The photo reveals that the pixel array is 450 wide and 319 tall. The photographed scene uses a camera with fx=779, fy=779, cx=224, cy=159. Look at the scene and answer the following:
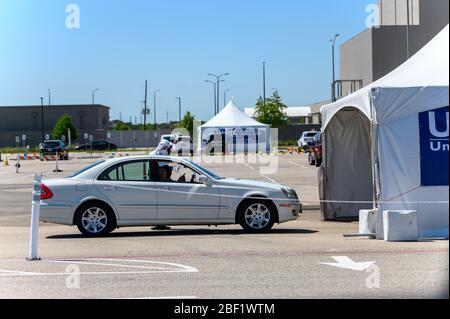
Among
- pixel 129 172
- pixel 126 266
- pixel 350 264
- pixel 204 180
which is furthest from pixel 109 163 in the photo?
pixel 350 264

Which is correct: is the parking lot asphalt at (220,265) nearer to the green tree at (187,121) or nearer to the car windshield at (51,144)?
the car windshield at (51,144)

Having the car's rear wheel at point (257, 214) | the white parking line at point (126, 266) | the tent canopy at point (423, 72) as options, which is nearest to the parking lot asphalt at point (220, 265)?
the white parking line at point (126, 266)

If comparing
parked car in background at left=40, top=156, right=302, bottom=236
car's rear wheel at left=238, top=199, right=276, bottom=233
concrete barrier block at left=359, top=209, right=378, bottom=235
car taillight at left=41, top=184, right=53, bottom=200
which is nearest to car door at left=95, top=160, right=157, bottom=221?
parked car in background at left=40, top=156, right=302, bottom=236

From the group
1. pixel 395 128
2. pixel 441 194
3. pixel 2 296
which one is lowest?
pixel 2 296

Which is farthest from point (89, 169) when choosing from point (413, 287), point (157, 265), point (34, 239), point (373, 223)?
point (413, 287)

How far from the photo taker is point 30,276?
9.99 metres

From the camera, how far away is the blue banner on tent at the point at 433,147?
1334 centimetres

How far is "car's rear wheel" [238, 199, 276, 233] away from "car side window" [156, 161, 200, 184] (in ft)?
3.43

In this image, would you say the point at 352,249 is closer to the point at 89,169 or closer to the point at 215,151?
the point at 89,169

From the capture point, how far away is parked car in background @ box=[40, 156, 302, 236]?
1428cm

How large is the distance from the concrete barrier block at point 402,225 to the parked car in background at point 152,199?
222 centimetres

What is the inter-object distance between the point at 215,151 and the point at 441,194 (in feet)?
161

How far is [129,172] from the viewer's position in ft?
47.8

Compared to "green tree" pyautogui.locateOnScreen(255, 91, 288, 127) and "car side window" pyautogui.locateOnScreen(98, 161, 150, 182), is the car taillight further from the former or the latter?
"green tree" pyautogui.locateOnScreen(255, 91, 288, 127)
